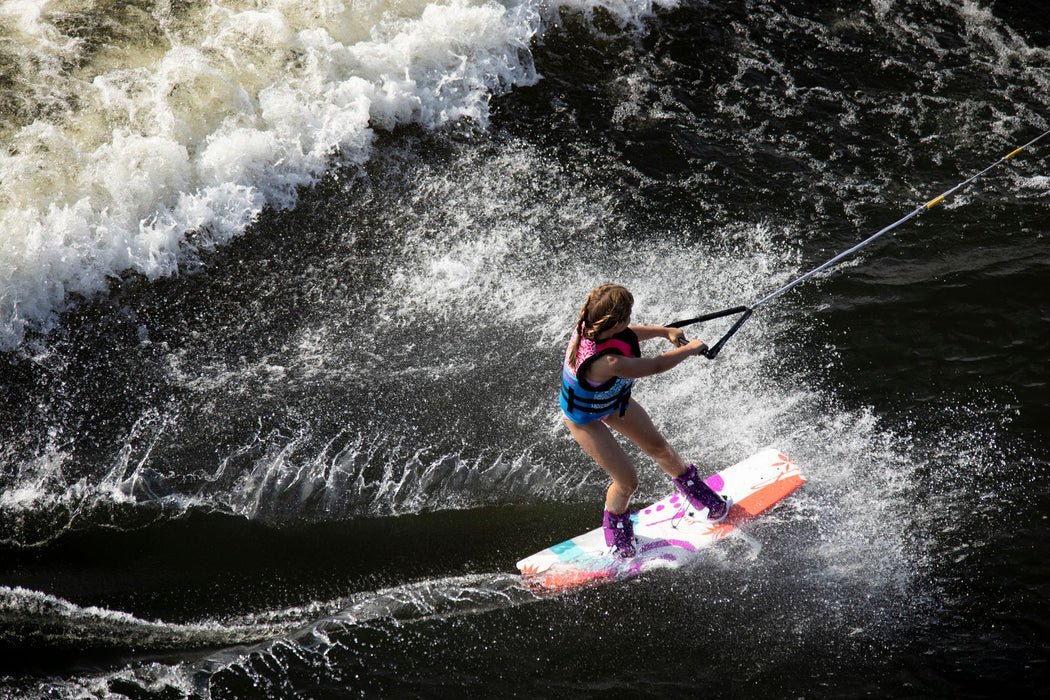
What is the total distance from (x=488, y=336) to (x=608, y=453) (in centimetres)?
229

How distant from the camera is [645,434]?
5109mm

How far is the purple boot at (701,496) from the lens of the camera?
546 centimetres

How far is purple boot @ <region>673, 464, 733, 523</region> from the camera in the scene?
546 cm

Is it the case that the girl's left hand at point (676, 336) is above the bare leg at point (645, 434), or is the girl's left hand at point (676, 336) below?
above

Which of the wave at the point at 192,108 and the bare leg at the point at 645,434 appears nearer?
the bare leg at the point at 645,434

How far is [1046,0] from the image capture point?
10.8 m

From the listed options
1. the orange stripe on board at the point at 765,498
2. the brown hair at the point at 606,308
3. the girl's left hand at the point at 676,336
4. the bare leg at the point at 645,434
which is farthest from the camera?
the orange stripe on board at the point at 765,498

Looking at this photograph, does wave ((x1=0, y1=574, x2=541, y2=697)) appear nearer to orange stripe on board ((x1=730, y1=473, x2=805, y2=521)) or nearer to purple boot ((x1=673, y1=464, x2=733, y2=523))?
purple boot ((x1=673, y1=464, x2=733, y2=523))

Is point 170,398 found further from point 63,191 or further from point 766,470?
point 766,470

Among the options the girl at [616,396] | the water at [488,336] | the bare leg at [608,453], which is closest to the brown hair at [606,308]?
the girl at [616,396]

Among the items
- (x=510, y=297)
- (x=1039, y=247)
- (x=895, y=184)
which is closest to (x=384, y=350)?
(x=510, y=297)

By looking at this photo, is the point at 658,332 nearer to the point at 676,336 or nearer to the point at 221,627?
the point at 676,336

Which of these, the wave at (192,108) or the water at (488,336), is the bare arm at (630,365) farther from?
the wave at (192,108)

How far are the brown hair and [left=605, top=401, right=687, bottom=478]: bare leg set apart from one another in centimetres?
75
